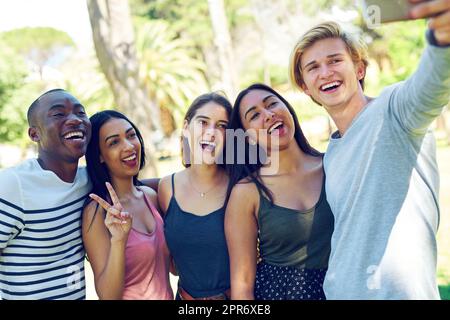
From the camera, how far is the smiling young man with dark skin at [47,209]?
6.69 ft

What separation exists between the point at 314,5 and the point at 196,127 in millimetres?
20357

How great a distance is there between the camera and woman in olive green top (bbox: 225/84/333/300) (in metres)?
2.08

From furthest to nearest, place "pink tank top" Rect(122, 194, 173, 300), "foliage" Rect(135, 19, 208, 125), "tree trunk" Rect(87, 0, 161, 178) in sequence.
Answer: "foliage" Rect(135, 19, 208, 125) < "tree trunk" Rect(87, 0, 161, 178) < "pink tank top" Rect(122, 194, 173, 300)

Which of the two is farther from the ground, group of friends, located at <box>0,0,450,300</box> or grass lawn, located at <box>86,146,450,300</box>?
group of friends, located at <box>0,0,450,300</box>

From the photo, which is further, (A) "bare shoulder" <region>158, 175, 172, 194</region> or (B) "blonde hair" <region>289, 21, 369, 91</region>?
(A) "bare shoulder" <region>158, 175, 172, 194</region>

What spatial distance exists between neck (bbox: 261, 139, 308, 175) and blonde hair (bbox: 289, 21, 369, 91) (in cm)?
35

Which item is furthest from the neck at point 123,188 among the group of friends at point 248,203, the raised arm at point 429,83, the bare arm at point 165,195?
the raised arm at point 429,83

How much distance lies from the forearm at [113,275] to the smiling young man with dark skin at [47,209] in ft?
0.37

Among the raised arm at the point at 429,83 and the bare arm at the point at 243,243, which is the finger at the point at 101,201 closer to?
the bare arm at the point at 243,243

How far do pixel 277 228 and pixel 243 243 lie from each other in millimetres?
155

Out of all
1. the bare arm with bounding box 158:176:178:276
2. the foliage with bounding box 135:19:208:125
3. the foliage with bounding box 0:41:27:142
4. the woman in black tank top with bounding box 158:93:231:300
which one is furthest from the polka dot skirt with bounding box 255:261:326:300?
the foliage with bounding box 135:19:208:125

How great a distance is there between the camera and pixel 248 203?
2.12m

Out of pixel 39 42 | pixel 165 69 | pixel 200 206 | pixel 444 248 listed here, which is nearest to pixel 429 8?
pixel 200 206

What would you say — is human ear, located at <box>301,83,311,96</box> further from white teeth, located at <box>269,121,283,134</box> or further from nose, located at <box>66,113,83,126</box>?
nose, located at <box>66,113,83,126</box>
